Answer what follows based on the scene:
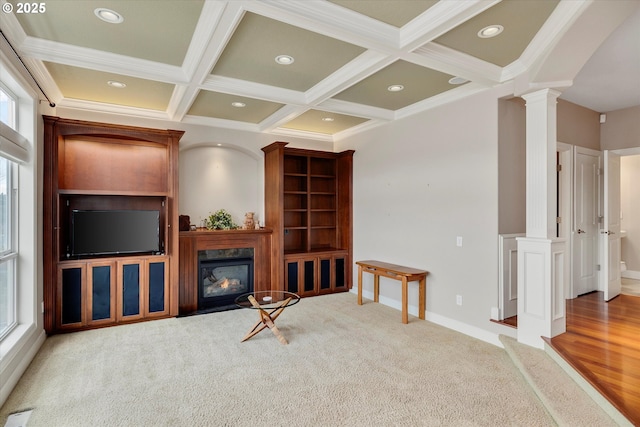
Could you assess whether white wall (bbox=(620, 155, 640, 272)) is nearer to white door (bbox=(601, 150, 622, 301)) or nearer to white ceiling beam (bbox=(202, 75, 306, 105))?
white door (bbox=(601, 150, 622, 301))

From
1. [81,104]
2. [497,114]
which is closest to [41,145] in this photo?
[81,104]

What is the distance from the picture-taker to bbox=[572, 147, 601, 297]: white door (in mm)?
4793

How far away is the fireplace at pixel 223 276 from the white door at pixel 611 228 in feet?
16.1

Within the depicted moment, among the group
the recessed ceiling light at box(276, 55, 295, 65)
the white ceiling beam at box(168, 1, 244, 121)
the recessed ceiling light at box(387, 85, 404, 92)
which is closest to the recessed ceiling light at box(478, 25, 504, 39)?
the recessed ceiling light at box(387, 85, 404, 92)

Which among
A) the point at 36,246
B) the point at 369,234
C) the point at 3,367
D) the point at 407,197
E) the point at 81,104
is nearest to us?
the point at 3,367

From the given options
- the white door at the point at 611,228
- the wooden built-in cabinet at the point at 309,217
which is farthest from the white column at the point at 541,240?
the wooden built-in cabinet at the point at 309,217

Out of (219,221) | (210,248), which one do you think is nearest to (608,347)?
(210,248)

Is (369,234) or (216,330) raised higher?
(369,234)

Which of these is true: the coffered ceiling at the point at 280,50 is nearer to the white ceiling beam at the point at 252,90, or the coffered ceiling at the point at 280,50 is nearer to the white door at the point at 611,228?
the white ceiling beam at the point at 252,90

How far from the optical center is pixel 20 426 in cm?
227

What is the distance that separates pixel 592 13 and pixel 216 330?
4.45 meters

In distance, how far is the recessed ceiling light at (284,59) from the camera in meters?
3.22

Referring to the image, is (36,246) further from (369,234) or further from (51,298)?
(369,234)

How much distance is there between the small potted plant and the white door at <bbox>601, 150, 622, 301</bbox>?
5.22m
